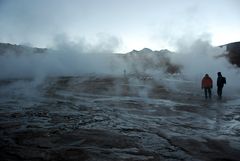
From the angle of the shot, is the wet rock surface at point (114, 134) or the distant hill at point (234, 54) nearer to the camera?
the wet rock surface at point (114, 134)

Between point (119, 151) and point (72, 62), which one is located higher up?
point (72, 62)

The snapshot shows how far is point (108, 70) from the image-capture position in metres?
45.1

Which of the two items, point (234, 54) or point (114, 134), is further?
point (234, 54)

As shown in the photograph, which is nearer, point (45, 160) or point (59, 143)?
point (45, 160)

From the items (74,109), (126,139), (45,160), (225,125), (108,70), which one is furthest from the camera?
(108,70)

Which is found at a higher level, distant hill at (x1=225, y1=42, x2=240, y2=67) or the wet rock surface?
distant hill at (x1=225, y1=42, x2=240, y2=67)

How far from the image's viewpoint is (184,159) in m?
5.58

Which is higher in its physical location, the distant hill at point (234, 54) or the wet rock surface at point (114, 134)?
the distant hill at point (234, 54)

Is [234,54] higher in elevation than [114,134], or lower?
higher

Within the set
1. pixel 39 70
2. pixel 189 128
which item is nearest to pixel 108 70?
pixel 39 70

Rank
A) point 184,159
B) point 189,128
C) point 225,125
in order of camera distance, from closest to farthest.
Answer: point 184,159 → point 189,128 → point 225,125

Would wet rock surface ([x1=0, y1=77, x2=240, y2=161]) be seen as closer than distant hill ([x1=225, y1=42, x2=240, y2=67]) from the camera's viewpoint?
Yes

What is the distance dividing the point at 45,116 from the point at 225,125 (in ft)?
19.1

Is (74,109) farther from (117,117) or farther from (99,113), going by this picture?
(117,117)
